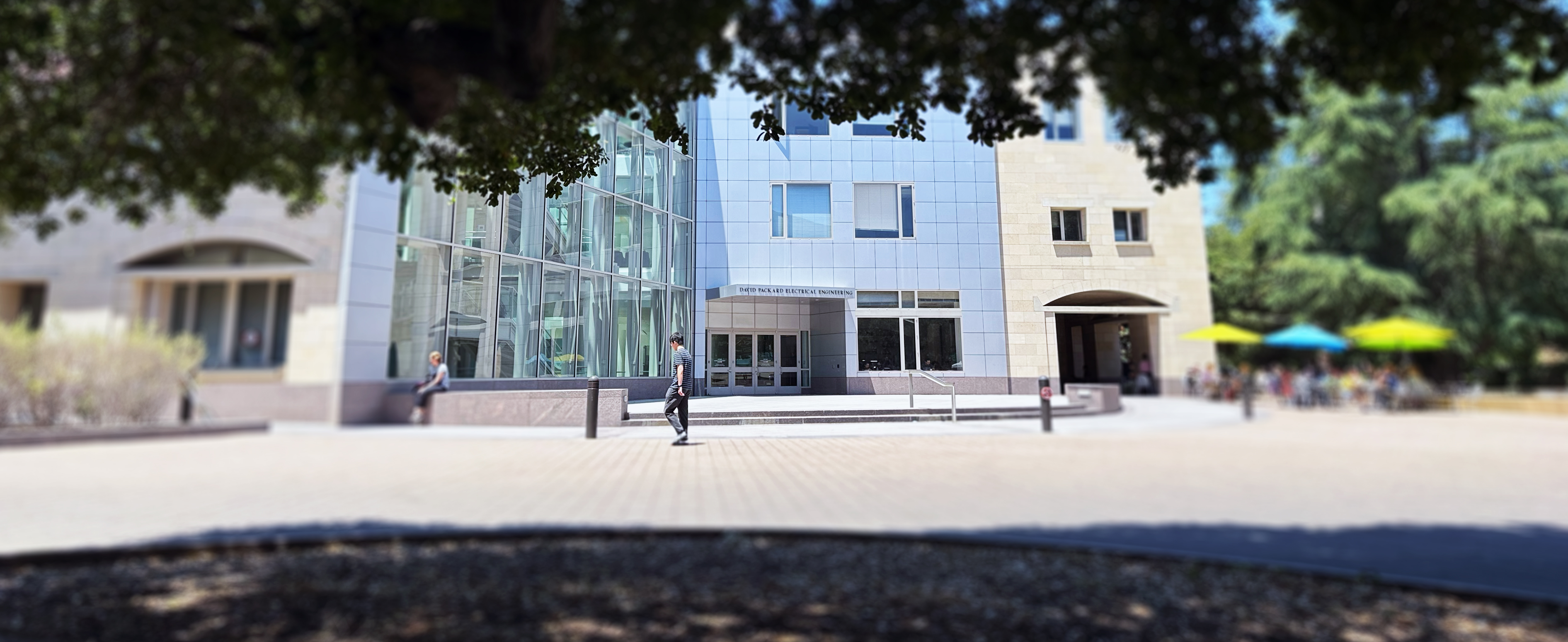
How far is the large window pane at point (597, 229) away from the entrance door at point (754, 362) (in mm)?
6557

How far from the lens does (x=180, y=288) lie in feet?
20.5

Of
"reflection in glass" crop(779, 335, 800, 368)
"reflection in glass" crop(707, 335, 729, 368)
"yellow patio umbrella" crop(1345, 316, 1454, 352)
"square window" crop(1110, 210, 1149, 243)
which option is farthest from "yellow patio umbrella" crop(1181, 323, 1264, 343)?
"reflection in glass" crop(707, 335, 729, 368)

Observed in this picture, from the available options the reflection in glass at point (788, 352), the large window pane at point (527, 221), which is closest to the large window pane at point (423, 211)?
the large window pane at point (527, 221)

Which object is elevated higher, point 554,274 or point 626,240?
point 626,240

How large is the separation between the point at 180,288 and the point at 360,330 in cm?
233

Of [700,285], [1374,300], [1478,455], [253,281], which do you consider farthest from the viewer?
[700,285]

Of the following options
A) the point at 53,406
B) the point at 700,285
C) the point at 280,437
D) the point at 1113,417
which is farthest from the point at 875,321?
the point at 53,406

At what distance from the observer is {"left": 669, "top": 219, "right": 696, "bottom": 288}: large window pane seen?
72.3 feet

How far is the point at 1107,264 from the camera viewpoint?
11891 mm

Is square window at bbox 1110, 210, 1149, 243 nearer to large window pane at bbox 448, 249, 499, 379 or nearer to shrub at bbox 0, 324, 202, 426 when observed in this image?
large window pane at bbox 448, 249, 499, 379

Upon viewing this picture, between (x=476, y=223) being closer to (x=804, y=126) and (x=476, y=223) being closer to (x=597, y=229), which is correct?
(x=597, y=229)

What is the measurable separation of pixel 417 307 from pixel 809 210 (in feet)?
42.6

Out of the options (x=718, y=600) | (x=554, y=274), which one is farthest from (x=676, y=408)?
(x=554, y=274)

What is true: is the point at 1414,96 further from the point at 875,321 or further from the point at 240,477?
the point at 875,321
